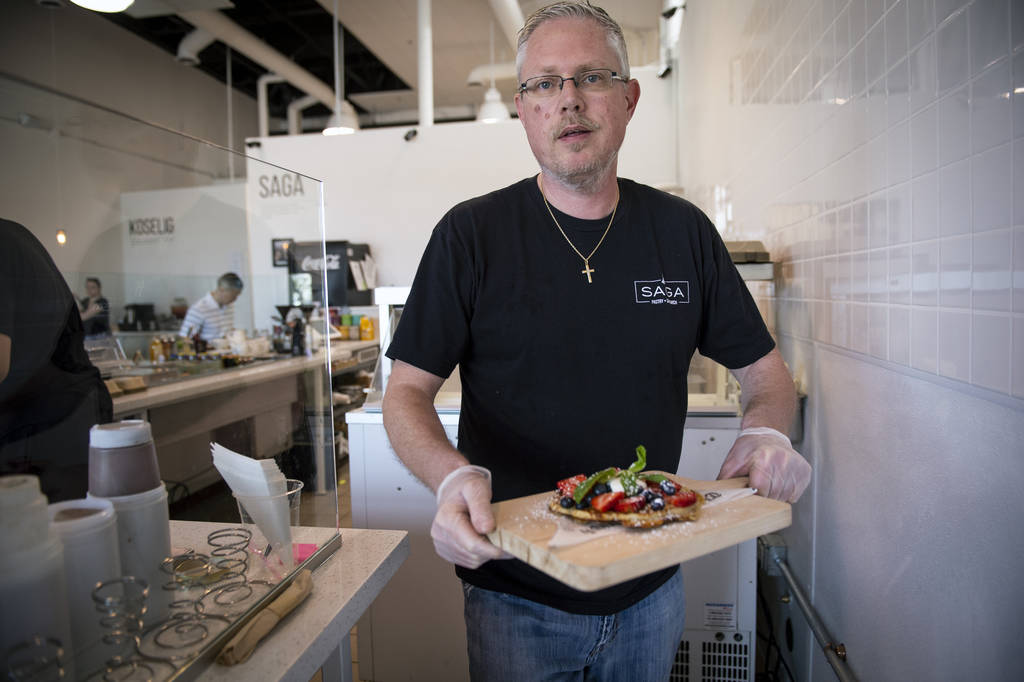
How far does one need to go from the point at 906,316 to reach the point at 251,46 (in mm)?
7128

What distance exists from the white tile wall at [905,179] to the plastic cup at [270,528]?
111cm

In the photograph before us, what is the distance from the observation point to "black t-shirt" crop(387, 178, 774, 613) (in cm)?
125

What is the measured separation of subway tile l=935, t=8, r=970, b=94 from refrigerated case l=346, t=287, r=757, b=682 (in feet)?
3.92

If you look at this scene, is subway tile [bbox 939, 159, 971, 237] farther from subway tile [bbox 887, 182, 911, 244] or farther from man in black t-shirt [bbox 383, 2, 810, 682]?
man in black t-shirt [bbox 383, 2, 810, 682]

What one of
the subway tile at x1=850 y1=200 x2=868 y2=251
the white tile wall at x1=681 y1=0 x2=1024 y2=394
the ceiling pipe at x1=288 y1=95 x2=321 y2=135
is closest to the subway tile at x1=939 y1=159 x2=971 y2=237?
the white tile wall at x1=681 y1=0 x2=1024 y2=394

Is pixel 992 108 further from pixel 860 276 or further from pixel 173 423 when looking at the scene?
pixel 173 423

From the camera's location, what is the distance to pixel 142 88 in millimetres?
7820

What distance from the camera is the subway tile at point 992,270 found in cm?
95

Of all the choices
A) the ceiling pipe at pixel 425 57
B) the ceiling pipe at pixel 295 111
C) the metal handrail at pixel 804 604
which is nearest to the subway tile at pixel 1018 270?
the metal handrail at pixel 804 604

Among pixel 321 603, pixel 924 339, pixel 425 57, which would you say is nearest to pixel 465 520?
pixel 321 603

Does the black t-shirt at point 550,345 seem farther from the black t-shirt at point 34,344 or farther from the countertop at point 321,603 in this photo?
the black t-shirt at point 34,344

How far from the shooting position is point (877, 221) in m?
1.41

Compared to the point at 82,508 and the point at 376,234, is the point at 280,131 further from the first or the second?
the point at 82,508

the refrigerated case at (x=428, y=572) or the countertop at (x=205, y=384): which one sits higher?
the countertop at (x=205, y=384)
